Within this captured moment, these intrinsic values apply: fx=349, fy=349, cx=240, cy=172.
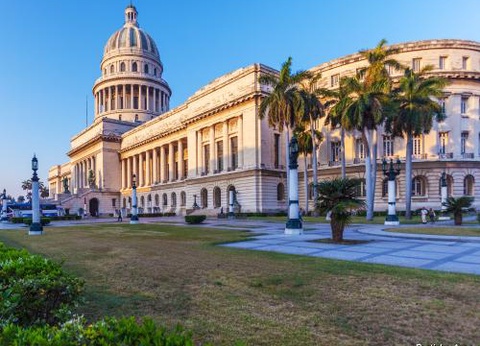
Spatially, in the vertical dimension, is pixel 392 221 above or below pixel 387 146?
below

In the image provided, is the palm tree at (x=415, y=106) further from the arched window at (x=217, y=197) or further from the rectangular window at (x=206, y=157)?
the rectangular window at (x=206, y=157)

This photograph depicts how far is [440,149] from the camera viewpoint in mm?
47688

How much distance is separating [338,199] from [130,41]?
321 ft

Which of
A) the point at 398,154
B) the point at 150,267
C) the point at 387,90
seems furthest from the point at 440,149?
the point at 150,267

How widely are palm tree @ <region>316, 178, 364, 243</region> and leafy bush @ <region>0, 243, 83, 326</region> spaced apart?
1274cm

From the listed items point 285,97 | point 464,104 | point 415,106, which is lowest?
point 415,106

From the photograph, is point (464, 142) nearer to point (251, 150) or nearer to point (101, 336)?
point (251, 150)

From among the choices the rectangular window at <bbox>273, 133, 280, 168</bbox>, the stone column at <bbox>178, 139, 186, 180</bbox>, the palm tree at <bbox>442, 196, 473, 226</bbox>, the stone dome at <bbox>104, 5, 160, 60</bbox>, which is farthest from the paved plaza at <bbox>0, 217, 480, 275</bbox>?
the stone dome at <bbox>104, 5, 160, 60</bbox>

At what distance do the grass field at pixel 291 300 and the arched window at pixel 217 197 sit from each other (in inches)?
1838

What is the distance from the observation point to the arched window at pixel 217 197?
57.5 metres

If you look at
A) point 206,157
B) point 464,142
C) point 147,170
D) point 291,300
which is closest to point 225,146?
point 206,157

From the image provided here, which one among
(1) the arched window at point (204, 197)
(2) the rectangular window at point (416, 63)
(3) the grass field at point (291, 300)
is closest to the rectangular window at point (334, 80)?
(2) the rectangular window at point (416, 63)

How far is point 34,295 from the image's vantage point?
4312mm

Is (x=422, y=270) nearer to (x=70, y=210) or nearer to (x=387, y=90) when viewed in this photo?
(x=387, y=90)
